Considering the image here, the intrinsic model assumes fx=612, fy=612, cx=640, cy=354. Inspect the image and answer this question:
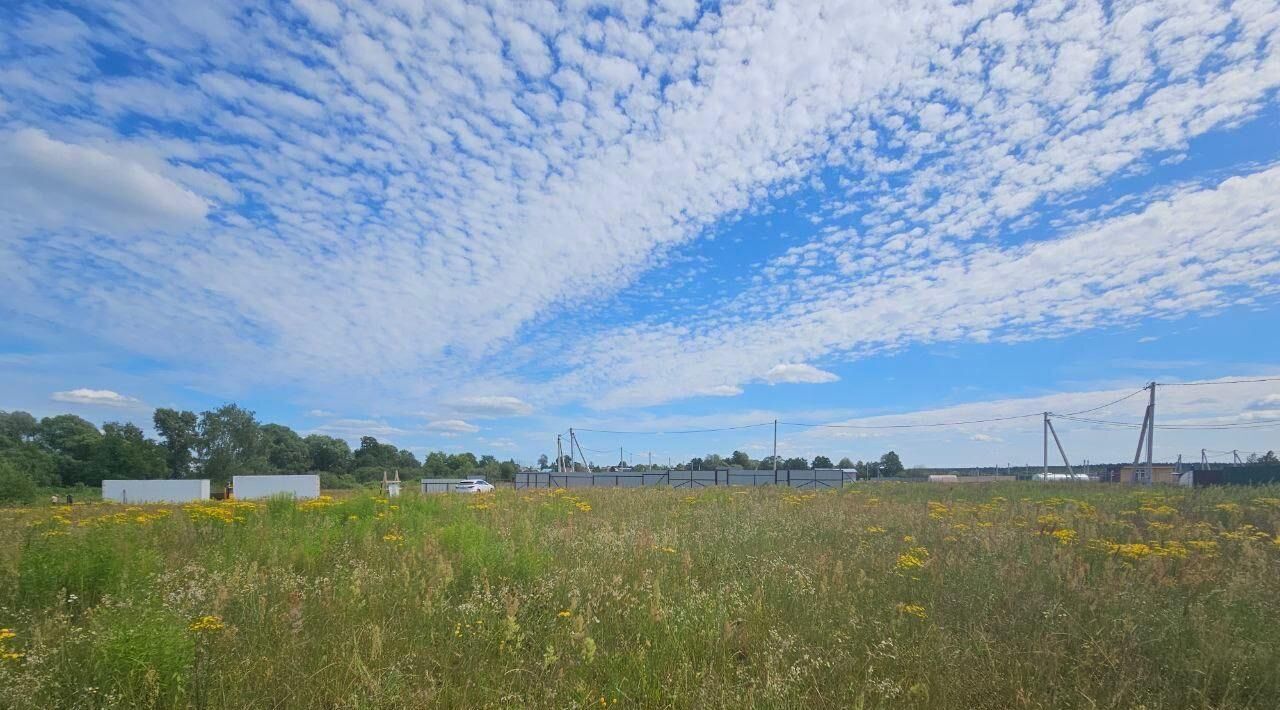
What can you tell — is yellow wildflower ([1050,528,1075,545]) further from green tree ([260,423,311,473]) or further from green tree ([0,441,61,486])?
green tree ([260,423,311,473])

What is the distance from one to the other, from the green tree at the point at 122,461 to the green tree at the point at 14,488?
1766 inches

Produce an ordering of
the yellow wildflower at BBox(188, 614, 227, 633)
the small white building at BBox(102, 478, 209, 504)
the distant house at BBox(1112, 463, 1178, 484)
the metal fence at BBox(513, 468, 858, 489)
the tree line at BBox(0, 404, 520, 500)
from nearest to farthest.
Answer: the yellow wildflower at BBox(188, 614, 227, 633)
the distant house at BBox(1112, 463, 1178, 484)
the small white building at BBox(102, 478, 209, 504)
the metal fence at BBox(513, 468, 858, 489)
the tree line at BBox(0, 404, 520, 500)

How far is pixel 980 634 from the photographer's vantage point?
13.4 ft

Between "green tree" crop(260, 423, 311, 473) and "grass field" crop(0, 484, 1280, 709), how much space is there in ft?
317

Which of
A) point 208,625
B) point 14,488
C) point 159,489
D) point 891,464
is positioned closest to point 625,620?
point 208,625

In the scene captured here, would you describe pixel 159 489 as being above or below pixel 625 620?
below

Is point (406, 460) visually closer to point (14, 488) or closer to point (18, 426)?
point (18, 426)

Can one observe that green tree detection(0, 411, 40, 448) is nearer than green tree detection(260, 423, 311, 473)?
Yes

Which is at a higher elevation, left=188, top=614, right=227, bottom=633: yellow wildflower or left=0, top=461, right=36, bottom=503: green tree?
left=188, top=614, right=227, bottom=633: yellow wildflower

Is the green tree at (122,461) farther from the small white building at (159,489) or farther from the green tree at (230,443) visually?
the small white building at (159,489)

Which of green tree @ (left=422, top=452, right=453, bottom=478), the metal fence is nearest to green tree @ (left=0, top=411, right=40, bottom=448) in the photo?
green tree @ (left=422, top=452, right=453, bottom=478)

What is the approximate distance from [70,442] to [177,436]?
37.9 feet

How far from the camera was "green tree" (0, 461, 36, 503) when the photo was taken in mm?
27756

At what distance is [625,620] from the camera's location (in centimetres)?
443
